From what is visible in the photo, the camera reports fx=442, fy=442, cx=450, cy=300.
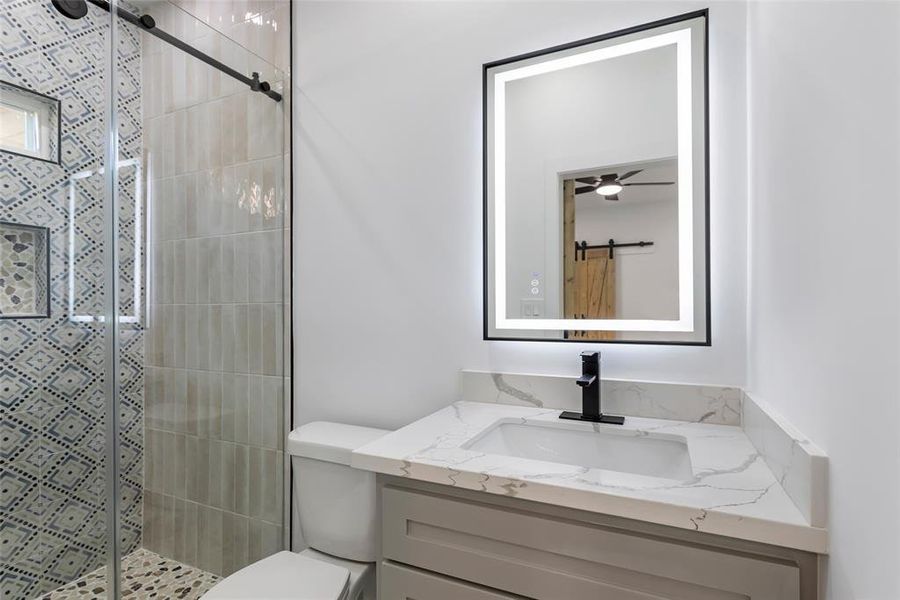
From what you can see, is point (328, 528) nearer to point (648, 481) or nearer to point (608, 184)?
point (648, 481)

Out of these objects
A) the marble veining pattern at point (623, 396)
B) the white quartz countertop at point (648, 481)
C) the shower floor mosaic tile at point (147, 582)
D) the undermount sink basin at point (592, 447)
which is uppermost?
the marble veining pattern at point (623, 396)

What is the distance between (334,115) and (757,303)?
146 centimetres

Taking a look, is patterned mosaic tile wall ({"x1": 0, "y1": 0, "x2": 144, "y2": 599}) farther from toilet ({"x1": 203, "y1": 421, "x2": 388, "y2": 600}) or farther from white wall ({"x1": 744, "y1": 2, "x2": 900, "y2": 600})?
white wall ({"x1": 744, "y1": 2, "x2": 900, "y2": 600})

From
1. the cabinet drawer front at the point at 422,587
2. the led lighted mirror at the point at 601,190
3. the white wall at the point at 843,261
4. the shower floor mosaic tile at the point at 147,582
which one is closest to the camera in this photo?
the white wall at the point at 843,261

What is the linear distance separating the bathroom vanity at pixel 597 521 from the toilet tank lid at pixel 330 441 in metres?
0.34

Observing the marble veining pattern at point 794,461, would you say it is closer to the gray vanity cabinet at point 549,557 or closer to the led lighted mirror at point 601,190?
the gray vanity cabinet at point 549,557

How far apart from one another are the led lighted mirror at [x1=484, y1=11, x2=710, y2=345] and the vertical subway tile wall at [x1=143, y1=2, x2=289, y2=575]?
87 centimetres

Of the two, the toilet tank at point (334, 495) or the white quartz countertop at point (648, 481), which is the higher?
the white quartz countertop at point (648, 481)

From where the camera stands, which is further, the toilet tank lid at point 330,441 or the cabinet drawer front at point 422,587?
the toilet tank lid at point 330,441

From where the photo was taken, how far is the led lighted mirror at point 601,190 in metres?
1.14

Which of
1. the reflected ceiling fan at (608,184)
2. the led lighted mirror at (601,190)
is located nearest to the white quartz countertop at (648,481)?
the led lighted mirror at (601,190)

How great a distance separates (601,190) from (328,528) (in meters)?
1.27

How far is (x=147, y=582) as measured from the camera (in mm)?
1490

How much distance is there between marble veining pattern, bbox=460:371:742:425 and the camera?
3.61 feet
